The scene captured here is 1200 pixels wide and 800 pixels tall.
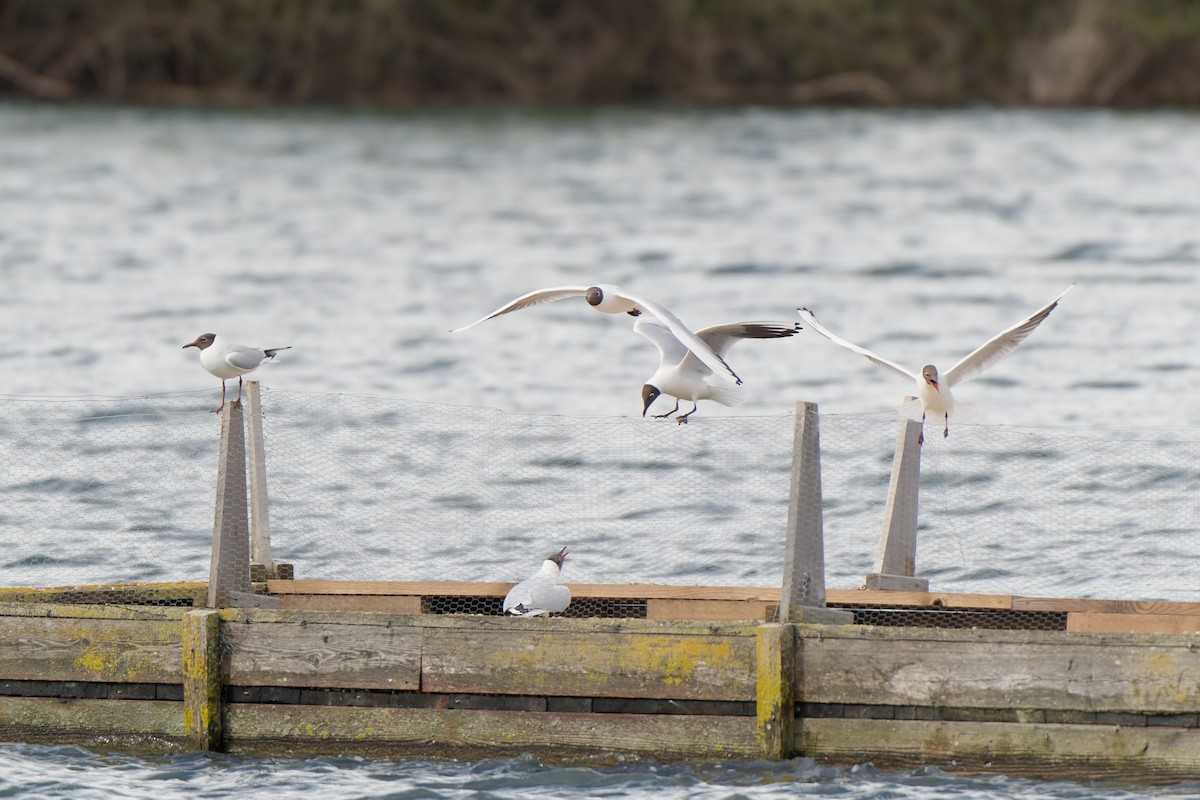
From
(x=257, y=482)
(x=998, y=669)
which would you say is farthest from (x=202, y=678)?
(x=998, y=669)

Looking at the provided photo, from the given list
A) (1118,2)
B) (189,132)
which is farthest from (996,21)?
(189,132)

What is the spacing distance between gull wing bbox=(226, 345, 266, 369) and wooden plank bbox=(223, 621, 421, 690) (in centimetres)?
160

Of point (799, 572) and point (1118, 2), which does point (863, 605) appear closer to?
point (799, 572)

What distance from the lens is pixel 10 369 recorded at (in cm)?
2392

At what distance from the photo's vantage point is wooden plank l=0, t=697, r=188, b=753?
10.2 m

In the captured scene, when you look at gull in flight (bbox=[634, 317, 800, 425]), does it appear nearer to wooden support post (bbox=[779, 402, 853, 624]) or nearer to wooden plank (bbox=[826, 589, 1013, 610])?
wooden support post (bbox=[779, 402, 853, 624])

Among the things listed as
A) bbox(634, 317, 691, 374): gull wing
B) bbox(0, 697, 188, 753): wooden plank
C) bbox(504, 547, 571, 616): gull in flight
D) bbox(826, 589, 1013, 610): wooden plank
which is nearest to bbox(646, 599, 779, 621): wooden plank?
bbox(826, 589, 1013, 610): wooden plank

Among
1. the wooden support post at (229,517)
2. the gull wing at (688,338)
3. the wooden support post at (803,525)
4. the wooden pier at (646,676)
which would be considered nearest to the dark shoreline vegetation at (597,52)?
the gull wing at (688,338)

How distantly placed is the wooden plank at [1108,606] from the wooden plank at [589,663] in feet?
6.15

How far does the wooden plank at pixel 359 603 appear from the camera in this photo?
36.0ft

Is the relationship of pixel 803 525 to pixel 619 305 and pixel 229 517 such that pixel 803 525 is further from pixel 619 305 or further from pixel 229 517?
pixel 229 517

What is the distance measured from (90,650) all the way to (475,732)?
198cm

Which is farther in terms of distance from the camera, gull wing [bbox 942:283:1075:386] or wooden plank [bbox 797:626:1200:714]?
gull wing [bbox 942:283:1075:386]

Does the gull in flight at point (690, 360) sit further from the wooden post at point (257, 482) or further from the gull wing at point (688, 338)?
the wooden post at point (257, 482)
